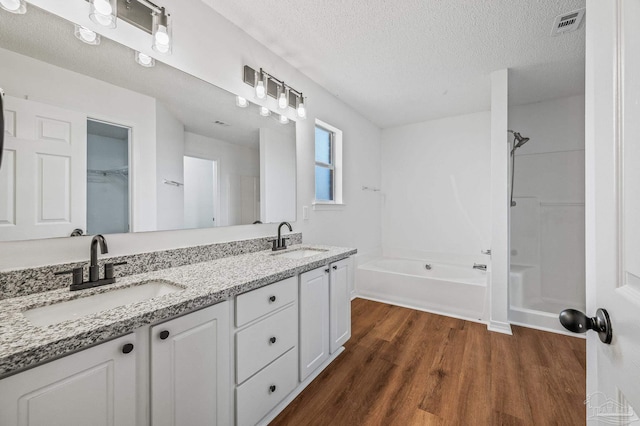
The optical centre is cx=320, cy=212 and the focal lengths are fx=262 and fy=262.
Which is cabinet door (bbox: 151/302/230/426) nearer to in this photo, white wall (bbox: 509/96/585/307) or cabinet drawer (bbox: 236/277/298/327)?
cabinet drawer (bbox: 236/277/298/327)

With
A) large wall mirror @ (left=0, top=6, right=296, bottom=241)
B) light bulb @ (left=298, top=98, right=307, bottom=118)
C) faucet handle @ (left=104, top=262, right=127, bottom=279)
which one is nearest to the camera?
large wall mirror @ (left=0, top=6, right=296, bottom=241)

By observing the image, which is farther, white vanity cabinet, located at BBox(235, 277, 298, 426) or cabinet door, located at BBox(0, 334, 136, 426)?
white vanity cabinet, located at BBox(235, 277, 298, 426)

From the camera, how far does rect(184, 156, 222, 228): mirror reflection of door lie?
5.43 feet

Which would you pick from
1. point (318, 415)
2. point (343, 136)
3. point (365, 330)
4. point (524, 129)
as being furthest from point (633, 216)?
point (524, 129)

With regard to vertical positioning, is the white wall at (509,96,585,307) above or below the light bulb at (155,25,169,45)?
below

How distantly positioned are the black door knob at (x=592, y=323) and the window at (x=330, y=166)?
2.60 metres

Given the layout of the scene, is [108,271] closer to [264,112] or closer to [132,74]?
[132,74]

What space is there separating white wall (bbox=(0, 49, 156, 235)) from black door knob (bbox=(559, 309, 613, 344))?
1714 mm

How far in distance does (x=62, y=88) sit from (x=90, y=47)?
252 mm

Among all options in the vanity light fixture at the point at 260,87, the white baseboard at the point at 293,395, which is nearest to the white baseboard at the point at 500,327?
the white baseboard at the point at 293,395

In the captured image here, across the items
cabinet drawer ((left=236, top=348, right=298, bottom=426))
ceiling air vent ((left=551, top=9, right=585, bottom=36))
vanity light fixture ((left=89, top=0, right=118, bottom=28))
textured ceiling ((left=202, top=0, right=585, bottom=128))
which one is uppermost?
textured ceiling ((left=202, top=0, right=585, bottom=128))

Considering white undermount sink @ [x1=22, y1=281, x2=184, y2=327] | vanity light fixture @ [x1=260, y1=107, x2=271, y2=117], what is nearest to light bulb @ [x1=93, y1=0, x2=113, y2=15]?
vanity light fixture @ [x1=260, y1=107, x2=271, y2=117]

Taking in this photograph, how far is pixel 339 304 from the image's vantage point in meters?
2.04

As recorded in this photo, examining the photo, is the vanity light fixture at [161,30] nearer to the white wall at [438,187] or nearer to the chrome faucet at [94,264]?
the chrome faucet at [94,264]
